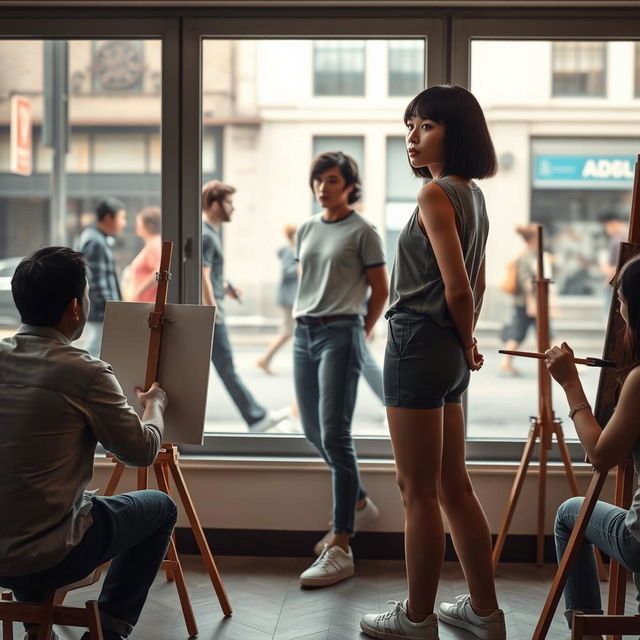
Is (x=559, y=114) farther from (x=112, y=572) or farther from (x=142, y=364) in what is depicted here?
(x=112, y=572)

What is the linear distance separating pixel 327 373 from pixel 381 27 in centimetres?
140

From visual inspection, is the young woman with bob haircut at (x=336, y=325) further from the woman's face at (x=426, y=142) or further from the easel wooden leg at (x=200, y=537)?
the woman's face at (x=426, y=142)

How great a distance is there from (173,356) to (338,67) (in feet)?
5.68

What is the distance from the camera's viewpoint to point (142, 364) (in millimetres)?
2520

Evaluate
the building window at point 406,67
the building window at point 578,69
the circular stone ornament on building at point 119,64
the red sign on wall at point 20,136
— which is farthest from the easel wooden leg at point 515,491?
the red sign on wall at point 20,136

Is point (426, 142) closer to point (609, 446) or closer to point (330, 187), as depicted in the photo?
point (330, 187)

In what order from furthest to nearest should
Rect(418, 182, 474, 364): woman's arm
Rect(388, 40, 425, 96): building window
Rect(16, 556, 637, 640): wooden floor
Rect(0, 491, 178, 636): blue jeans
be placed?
Rect(388, 40, 425, 96): building window
Rect(16, 556, 637, 640): wooden floor
Rect(418, 182, 474, 364): woman's arm
Rect(0, 491, 178, 636): blue jeans

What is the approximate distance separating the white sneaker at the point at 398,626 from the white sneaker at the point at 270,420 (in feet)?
3.97

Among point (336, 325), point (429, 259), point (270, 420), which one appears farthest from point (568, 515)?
point (270, 420)

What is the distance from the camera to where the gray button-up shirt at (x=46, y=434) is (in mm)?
1824

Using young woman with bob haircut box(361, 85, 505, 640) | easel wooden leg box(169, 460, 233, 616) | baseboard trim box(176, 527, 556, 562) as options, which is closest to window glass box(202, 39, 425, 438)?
baseboard trim box(176, 527, 556, 562)

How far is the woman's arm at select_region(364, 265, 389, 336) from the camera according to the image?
3.09m

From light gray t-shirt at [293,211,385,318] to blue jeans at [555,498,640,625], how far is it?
→ 1.17 meters

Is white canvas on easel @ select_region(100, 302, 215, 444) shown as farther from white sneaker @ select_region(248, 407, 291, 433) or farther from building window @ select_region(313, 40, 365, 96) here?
building window @ select_region(313, 40, 365, 96)
